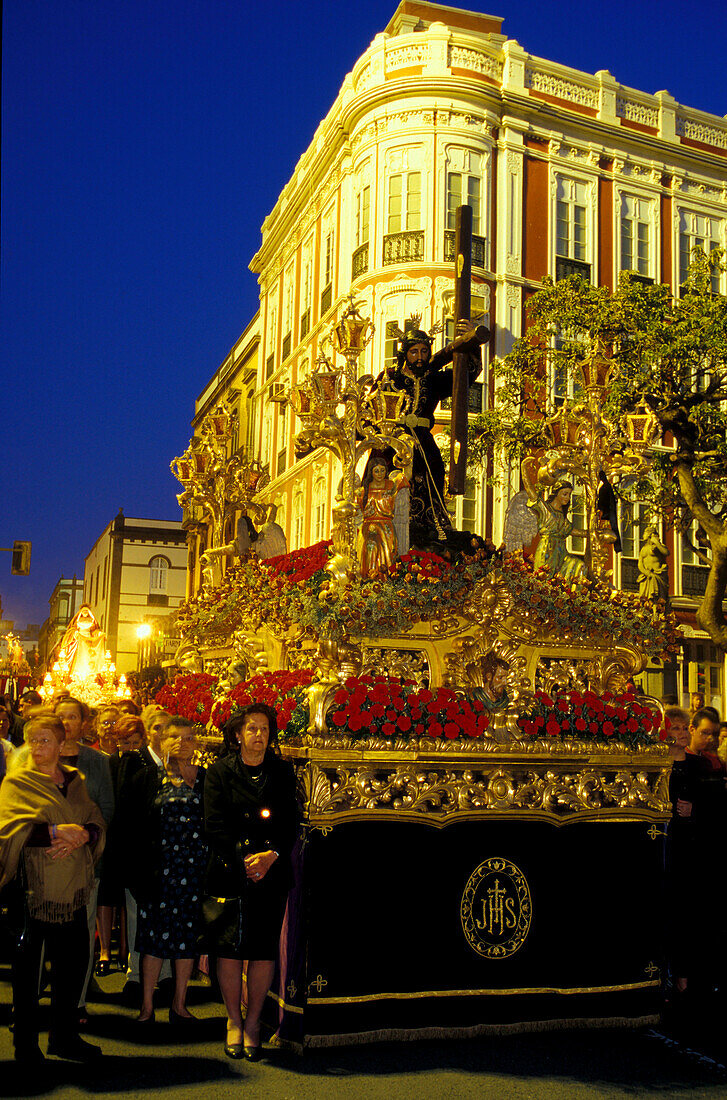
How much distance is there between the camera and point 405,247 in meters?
23.6

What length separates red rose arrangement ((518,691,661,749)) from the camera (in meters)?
6.45

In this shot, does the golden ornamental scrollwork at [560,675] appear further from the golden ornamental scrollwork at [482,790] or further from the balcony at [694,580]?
the balcony at [694,580]

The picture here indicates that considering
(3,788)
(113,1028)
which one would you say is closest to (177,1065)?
(113,1028)

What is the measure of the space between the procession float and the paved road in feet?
0.63

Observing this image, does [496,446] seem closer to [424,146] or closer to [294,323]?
[424,146]

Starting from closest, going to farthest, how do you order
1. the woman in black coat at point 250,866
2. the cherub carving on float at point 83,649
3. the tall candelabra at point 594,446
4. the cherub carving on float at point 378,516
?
the woman in black coat at point 250,866 → the cherub carving on float at point 378,516 → the tall candelabra at point 594,446 → the cherub carving on float at point 83,649

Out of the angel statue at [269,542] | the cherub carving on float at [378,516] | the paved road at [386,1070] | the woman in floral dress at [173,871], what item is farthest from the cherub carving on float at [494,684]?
the angel statue at [269,542]

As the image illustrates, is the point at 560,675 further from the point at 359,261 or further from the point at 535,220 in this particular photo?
the point at 535,220

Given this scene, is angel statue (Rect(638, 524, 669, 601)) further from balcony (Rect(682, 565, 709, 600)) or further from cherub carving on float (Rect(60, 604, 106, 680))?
cherub carving on float (Rect(60, 604, 106, 680))

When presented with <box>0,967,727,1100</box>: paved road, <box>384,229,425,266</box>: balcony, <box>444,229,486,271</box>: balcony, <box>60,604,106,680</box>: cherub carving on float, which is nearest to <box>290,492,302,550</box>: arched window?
<box>384,229,425,266</box>: balcony

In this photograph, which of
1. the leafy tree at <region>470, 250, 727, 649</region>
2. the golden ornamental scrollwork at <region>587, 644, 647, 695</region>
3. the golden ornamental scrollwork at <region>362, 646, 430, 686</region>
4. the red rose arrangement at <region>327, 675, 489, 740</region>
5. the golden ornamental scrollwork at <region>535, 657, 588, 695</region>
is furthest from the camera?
the leafy tree at <region>470, 250, 727, 649</region>

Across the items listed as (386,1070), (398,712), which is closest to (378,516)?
(398,712)

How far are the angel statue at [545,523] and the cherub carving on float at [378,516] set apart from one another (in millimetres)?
1236

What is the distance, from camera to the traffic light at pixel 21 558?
2452 centimetres
